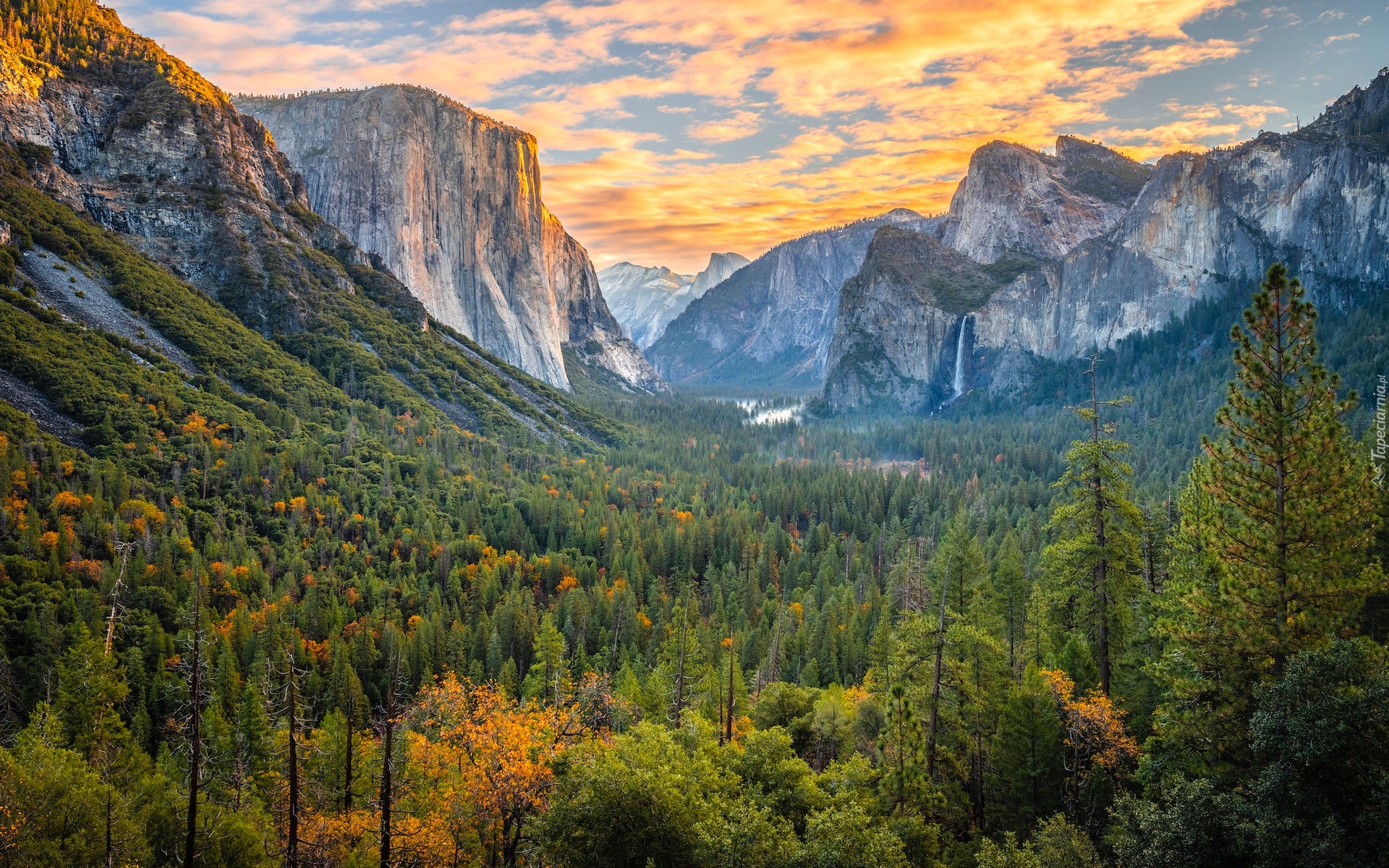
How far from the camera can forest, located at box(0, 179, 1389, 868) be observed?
19.5 meters

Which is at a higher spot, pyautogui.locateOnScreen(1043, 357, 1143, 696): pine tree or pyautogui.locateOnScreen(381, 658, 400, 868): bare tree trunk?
pyautogui.locateOnScreen(1043, 357, 1143, 696): pine tree

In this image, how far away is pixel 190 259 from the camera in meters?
148

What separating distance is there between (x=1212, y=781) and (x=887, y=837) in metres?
7.96

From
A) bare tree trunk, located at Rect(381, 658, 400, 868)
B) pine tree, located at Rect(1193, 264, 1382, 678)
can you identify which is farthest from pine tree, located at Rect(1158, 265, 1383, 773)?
bare tree trunk, located at Rect(381, 658, 400, 868)

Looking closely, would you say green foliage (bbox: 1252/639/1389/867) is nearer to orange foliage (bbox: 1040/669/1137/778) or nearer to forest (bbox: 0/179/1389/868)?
forest (bbox: 0/179/1389/868)

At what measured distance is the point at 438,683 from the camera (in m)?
62.6

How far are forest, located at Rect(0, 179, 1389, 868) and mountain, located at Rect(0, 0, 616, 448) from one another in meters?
21.9

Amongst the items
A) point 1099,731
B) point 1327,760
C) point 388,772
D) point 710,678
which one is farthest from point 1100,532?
point 710,678

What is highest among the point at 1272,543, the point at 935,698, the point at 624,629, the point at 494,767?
the point at 1272,543

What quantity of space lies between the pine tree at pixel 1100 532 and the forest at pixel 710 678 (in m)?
0.16

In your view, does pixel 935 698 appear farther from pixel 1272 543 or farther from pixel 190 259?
pixel 190 259

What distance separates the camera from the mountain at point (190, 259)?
387 ft

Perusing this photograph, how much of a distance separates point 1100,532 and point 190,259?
169298 mm

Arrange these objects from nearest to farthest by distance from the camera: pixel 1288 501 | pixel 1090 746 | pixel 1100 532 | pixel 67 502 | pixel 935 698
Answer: pixel 1288 501, pixel 1090 746, pixel 935 698, pixel 1100 532, pixel 67 502
